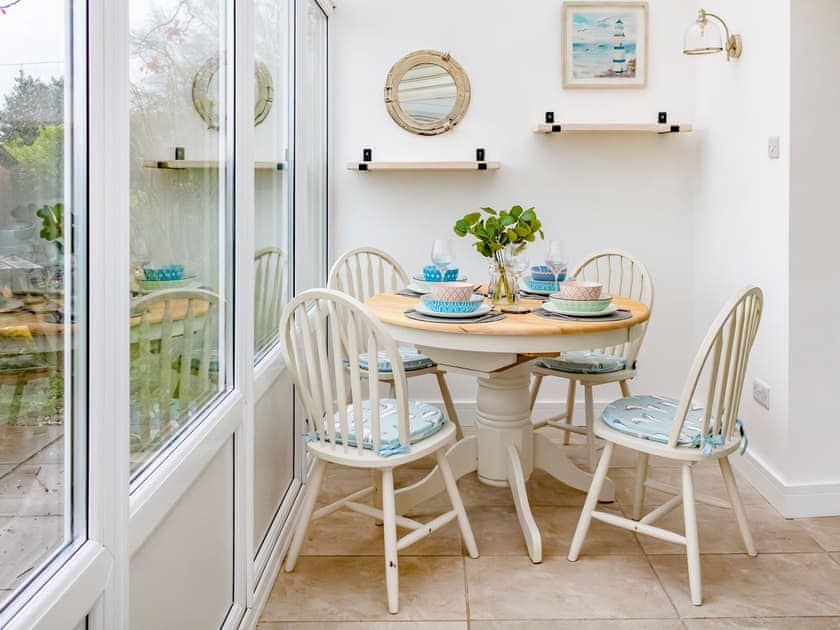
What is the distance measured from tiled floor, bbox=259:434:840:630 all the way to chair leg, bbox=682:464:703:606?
0.04m

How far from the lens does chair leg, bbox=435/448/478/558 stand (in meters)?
2.45

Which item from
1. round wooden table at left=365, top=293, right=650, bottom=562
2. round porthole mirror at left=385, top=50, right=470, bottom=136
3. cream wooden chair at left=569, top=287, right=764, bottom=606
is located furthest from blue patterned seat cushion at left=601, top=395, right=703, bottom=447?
round porthole mirror at left=385, top=50, right=470, bottom=136

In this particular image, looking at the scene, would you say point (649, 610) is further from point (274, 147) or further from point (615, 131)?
point (615, 131)

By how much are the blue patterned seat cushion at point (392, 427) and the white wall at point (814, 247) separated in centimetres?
143

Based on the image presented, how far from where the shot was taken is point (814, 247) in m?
2.81

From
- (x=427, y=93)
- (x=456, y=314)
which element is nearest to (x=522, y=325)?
(x=456, y=314)

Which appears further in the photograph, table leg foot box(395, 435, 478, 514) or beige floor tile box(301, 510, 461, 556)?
table leg foot box(395, 435, 478, 514)

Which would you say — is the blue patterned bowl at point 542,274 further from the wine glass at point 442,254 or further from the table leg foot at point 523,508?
the table leg foot at point 523,508

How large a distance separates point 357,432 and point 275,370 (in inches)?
17.9

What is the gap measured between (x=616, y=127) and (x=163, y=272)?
2.77 m

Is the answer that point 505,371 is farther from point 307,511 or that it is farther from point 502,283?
point 307,511

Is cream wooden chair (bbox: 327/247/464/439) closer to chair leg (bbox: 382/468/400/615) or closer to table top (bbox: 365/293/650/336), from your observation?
table top (bbox: 365/293/650/336)

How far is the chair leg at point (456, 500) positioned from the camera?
2.45 meters

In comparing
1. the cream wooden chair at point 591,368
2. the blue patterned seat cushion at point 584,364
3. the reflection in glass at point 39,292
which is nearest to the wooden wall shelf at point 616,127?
the cream wooden chair at point 591,368
